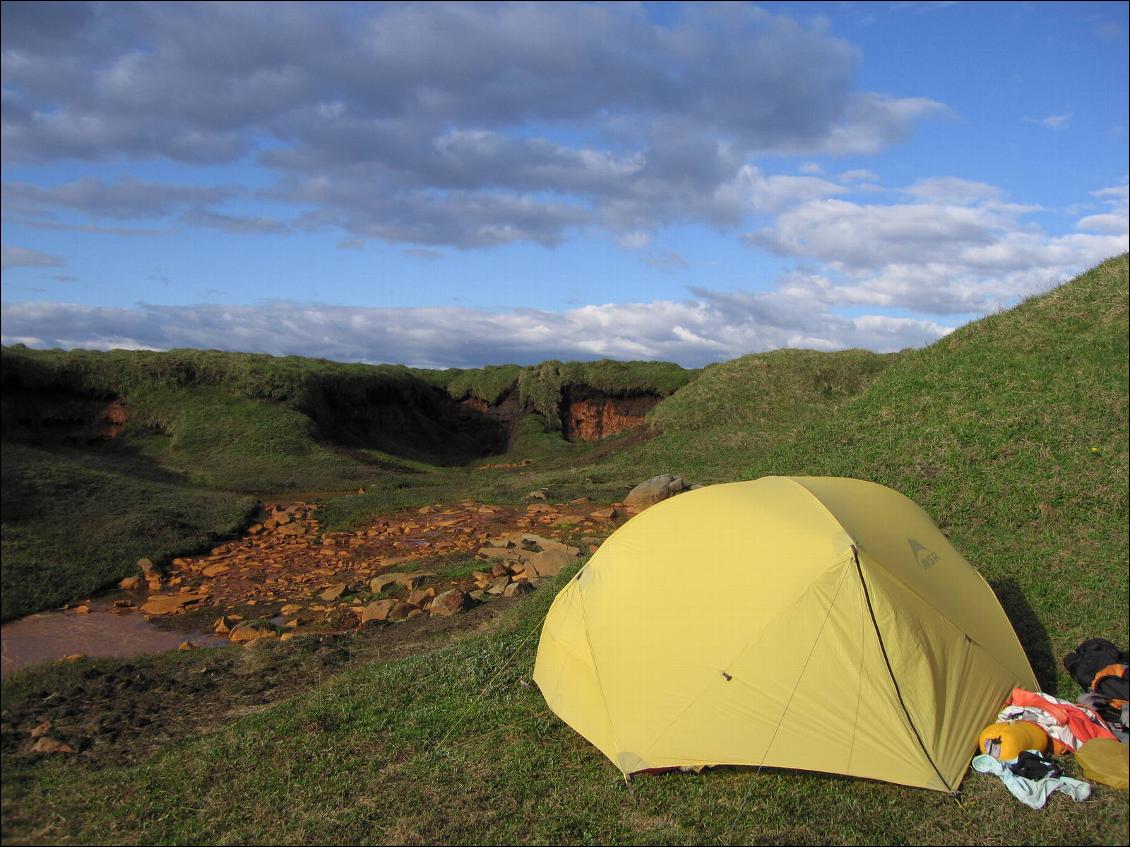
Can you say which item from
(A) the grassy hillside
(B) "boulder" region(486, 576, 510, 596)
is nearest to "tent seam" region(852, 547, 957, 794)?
(A) the grassy hillside

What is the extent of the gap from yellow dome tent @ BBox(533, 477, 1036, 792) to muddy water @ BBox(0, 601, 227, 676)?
12.1ft

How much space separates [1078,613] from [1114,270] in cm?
758

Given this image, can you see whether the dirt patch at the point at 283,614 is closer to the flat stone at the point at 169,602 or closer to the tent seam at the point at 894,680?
the flat stone at the point at 169,602

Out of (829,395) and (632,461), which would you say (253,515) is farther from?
(829,395)

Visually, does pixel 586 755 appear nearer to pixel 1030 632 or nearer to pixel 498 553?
pixel 1030 632

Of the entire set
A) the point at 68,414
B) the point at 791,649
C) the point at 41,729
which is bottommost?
the point at 41,729

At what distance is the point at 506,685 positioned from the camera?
7637 millimetres

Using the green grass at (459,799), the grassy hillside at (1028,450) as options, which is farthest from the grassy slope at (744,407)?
the green grass at (459,799)

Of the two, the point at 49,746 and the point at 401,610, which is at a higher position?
the point at 49,746

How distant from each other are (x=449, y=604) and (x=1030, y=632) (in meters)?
6.59

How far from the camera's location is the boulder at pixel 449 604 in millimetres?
10352

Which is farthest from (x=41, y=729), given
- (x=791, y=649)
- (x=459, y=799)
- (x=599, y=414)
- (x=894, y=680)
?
(x=599, y=414)

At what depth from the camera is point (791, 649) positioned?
590cm

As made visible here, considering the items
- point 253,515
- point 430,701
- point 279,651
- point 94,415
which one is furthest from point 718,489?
point 94,415
